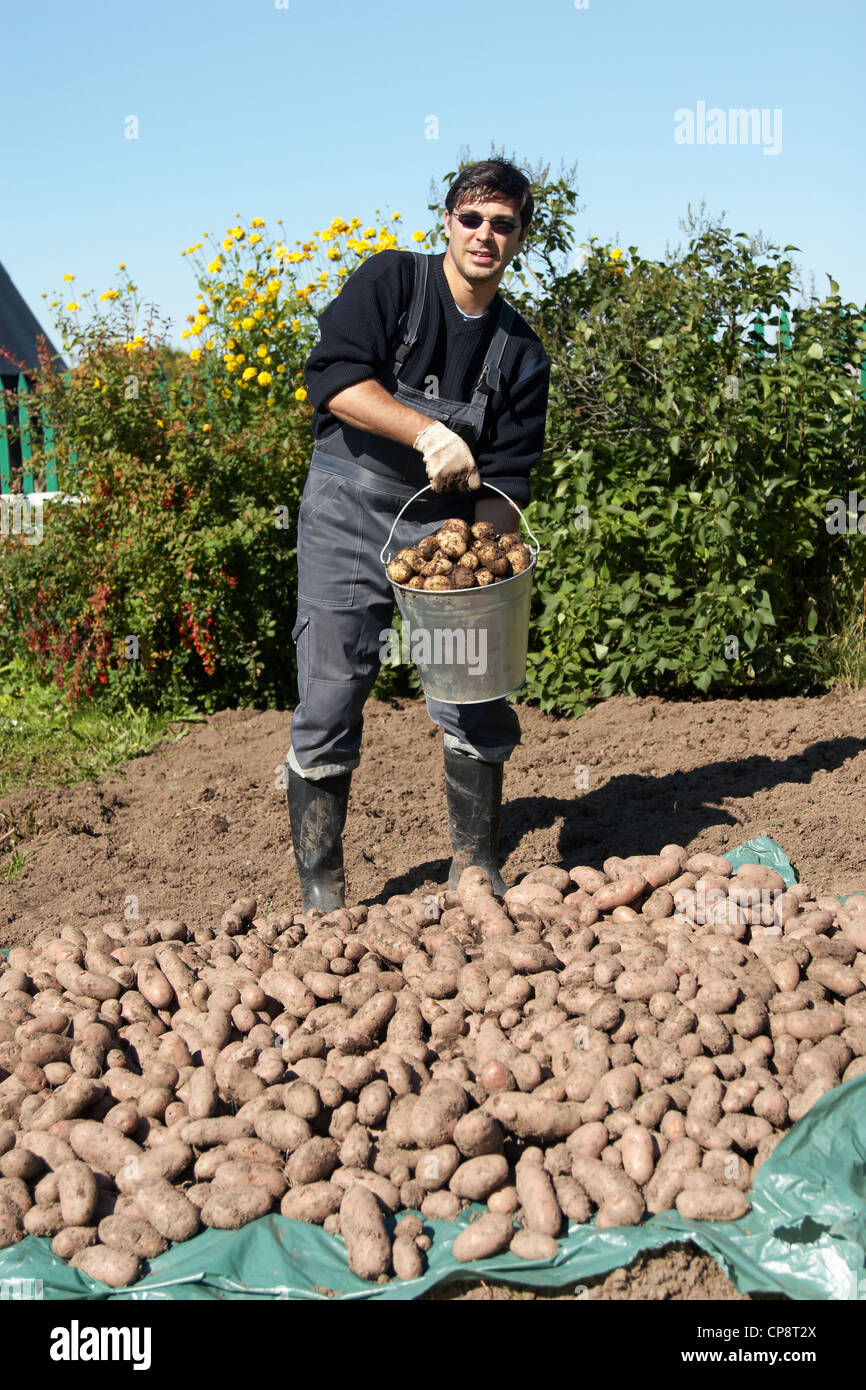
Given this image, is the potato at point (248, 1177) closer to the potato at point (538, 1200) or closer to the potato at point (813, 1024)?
the potato at point (538, 1200)

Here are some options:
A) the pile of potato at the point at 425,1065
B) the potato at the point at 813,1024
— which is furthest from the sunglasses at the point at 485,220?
the potato at the point at 813,1024

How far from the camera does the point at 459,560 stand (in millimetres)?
3037

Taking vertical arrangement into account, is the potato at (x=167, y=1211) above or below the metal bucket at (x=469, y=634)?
below

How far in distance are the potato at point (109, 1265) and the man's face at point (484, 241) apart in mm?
2518

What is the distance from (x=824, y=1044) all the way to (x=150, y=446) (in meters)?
4.51

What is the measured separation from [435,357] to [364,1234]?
7.49ft

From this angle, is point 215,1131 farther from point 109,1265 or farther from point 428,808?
point 428,808

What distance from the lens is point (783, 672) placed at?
541 cm

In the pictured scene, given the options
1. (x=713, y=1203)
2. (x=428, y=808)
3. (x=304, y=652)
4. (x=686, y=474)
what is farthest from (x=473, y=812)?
(x=686, y=474)

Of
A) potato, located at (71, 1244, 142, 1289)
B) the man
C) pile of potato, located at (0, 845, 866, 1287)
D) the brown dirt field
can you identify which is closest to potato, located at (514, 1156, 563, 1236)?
pile of potato, located at (0, 845, 866, 1287)

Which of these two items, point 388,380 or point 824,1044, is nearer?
point 824,1044

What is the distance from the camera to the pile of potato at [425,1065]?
2127mm
